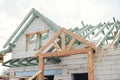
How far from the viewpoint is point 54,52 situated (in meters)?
13.7

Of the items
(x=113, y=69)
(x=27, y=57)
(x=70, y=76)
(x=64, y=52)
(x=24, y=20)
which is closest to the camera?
(x=64, y=52)

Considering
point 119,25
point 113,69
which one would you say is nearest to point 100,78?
point 113,69

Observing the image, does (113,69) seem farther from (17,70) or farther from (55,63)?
(17,70)

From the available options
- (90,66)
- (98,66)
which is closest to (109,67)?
(98,66)

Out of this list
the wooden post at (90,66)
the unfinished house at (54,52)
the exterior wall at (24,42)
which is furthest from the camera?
the exterior wall at (24,42)

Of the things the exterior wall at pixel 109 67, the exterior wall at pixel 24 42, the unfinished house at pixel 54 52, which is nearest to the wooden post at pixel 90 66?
the unfinished house at pixel 54 52

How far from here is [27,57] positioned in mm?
17703

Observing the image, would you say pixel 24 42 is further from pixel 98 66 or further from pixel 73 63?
pixel 98 66

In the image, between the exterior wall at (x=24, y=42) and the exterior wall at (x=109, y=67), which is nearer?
the exterior wall at (x=109, y=67)

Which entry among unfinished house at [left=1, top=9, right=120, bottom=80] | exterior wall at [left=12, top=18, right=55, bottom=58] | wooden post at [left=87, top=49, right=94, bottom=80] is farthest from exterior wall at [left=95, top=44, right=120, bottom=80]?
exterior wall at [left=12, top=18, right=55, bottom=58]

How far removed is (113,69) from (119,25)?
17.0ft

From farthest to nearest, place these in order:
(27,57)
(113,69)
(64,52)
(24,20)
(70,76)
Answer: (24,20), (27,57), (70,76), (113,69), (64,52)

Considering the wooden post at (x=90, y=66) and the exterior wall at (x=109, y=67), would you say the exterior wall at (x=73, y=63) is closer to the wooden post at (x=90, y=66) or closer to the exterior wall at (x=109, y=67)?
the exterior wall at (x=109, y=67)

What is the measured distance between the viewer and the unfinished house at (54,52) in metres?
14.3
